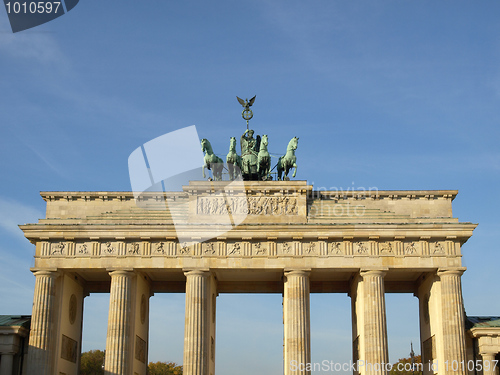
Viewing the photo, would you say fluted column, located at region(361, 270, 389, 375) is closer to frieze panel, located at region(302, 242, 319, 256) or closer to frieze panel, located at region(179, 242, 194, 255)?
frieze panel, located at region(302, 242, 319, 256)

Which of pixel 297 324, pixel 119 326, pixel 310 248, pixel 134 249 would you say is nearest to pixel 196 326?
pixel 119 326

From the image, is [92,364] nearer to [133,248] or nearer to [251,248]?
[133,248]

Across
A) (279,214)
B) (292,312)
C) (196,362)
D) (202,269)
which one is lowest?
(196,362)

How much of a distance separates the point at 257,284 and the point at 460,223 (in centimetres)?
1468

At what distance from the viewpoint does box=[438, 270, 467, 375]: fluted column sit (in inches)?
1650

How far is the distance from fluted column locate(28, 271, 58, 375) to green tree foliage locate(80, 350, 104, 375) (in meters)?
41.9

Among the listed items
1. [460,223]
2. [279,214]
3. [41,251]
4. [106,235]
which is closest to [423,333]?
[460,223]

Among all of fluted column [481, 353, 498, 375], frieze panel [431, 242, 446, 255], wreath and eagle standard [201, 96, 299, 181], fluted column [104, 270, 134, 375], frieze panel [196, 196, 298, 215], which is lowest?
fluted column [481, 353, 498, 375]

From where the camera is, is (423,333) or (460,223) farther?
(423,333)

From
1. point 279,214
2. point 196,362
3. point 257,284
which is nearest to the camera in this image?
point 196,362

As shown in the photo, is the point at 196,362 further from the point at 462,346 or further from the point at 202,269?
the point at 462,346

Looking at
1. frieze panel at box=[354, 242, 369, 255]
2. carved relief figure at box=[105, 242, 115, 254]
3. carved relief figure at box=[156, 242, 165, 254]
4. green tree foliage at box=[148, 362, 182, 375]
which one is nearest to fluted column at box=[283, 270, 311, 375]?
frieze panel at box=[354, 242, 369, 255]

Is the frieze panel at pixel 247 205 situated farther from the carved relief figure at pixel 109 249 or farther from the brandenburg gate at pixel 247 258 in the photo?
the carved relief figure at pixel 109 249

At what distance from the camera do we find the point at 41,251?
4431 centimetres
